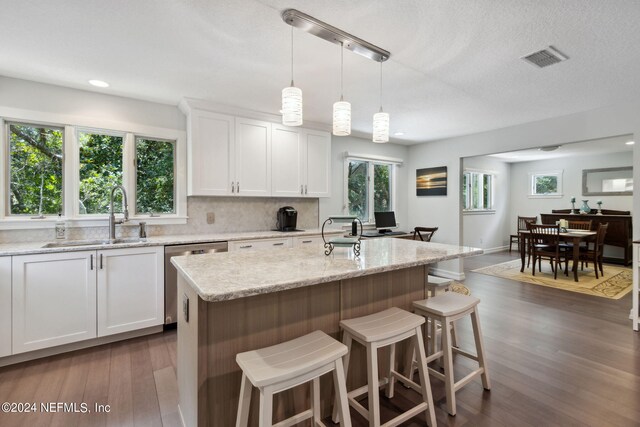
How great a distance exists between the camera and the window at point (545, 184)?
25.1 feet

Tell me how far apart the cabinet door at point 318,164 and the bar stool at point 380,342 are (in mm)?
2711

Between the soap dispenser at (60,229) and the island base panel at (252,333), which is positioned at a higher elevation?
the soap dispenser at (60,229)

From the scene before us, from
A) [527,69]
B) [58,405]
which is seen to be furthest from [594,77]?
[58,405]

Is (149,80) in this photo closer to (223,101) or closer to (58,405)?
(223,101)

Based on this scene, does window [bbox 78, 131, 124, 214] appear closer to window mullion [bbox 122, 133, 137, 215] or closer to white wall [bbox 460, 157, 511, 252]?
window mullion [bbox 122, 133, 137, 215]

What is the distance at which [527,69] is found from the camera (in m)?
2.63

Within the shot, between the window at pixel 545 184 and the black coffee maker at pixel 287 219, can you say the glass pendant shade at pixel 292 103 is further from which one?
the window at pixel 545 184

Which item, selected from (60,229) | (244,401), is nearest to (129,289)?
(60,229)

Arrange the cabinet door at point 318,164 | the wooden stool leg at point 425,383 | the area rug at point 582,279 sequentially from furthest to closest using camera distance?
the area rug at point 582,279 < the cabinet door at point 318,164 < the wooden stool leg at point 425,383

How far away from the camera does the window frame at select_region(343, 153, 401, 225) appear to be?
5.05m

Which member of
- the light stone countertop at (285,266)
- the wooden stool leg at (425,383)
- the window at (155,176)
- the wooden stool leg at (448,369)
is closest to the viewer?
the light stone countertop at (285,266)

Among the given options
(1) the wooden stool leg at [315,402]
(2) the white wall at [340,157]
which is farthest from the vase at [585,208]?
(1) the wooden stool leg at [315,402]

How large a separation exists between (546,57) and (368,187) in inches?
130

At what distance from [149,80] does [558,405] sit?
408 centimetres
